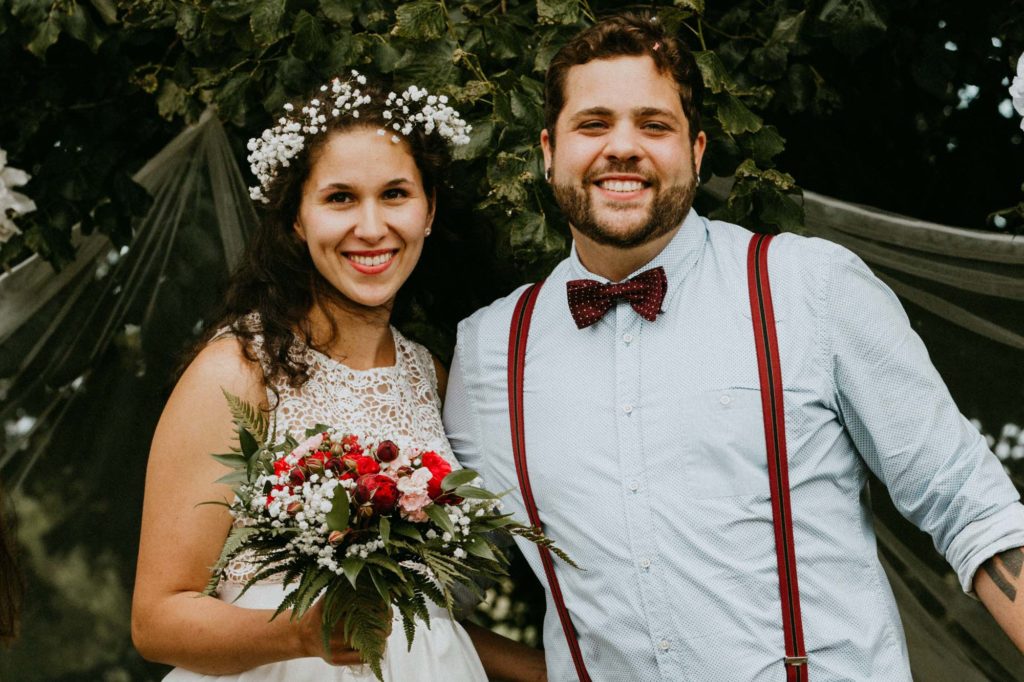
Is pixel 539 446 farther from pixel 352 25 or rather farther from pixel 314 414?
pixel 352 25

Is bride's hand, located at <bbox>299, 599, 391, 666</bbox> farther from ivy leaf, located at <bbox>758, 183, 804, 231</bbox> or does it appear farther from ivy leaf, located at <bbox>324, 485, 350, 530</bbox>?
ivy leaf, located at <bbox>758, 183, 804, 231</bbox>

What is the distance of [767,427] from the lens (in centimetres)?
233

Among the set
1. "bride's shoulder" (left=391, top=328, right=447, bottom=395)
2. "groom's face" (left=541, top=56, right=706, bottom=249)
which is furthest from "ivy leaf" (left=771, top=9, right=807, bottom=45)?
"bride's shoulder" (left=391, top=328, right=447, bottom=395)

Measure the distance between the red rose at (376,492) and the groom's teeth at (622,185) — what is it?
34.5 inches

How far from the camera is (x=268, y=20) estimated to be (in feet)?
9.25

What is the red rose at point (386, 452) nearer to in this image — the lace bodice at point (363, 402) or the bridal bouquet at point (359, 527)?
the bridal bouquet at point (359, 527)

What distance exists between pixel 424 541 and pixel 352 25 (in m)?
1.59

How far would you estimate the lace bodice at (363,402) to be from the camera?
101 inches

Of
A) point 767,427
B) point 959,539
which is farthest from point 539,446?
point 959,539

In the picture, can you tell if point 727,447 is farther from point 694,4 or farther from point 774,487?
point 694,4

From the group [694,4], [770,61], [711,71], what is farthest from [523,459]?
[770,61]

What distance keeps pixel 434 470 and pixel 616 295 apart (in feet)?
2.31

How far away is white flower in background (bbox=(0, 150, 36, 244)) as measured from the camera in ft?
10.9

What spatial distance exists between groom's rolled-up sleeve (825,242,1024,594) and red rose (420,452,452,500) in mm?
833
